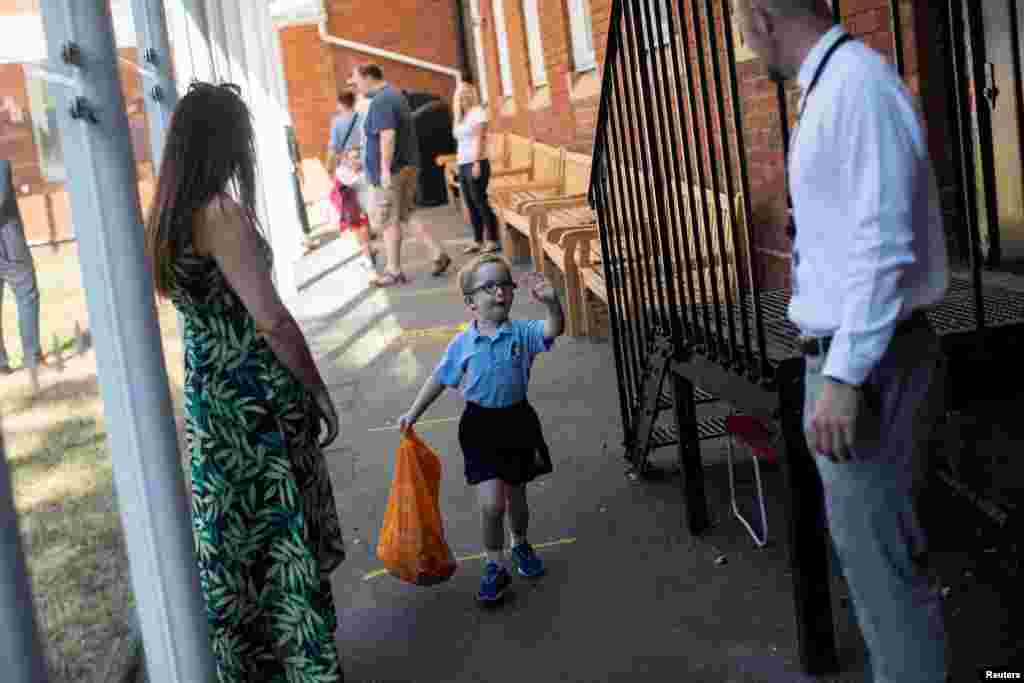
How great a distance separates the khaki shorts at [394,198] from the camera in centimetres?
1189

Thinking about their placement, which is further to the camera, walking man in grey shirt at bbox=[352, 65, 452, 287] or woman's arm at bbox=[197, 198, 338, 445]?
walking man in grey shirt at bbox=[352, 65, 452, 287]

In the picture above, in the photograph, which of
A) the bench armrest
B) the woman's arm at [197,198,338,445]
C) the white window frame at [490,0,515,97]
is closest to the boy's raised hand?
the woman's arm at [197,198,338,445]

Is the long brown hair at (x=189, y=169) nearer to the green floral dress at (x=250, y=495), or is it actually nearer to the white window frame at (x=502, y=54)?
the green floral dress at (x=250, y=495)

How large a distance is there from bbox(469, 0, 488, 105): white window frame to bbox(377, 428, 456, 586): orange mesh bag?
53.8ft

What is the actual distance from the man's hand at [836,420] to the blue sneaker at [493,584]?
6.96 feet

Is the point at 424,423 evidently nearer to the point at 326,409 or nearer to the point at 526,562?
the point at 526,562

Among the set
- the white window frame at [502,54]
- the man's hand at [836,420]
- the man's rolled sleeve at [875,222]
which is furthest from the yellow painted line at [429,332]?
the white window frame at [502,54]

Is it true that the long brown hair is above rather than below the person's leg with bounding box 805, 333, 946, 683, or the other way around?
above

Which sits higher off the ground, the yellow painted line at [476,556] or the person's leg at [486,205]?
the person's leg at [486,205]

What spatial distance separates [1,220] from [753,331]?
7.83 ft

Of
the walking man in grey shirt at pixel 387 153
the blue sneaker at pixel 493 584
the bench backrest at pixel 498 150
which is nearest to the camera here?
the blue sneaker at pixel 493 584

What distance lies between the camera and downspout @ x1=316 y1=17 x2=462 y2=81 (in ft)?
83.1

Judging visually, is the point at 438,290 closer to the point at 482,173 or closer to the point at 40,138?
the point at 482,173

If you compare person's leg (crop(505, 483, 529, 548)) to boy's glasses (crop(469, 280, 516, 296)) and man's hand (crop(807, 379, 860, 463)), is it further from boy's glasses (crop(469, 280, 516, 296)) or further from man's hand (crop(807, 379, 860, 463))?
man's hand (crop(807, 379, 860, 463))
